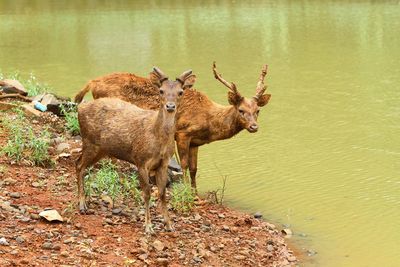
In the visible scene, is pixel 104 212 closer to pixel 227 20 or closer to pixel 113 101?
pixel 113 101

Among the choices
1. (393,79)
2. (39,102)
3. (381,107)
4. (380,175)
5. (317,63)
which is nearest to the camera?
(380,175)

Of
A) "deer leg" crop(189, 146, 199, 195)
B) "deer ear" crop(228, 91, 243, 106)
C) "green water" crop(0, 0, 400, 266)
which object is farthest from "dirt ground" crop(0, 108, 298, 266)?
"deer ear" crop(228, 91, 243, 106)

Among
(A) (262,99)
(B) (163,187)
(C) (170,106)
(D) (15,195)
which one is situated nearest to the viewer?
(C) (170,106)

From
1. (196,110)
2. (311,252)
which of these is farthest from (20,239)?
(196,110)

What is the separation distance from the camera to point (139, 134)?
24.2 ft

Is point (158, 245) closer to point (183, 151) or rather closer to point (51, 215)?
point (51, 215)

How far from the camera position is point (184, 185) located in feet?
27.8

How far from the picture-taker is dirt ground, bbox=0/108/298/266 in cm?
639

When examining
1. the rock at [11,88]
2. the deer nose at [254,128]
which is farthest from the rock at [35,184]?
the rock at [11,88]

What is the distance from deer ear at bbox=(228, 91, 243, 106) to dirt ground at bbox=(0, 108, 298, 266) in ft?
4.20

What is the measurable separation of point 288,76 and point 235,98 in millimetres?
7629

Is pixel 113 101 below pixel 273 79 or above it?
above

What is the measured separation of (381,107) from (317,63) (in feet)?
16.2

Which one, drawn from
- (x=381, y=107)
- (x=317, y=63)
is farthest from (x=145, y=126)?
(x=317, y=63)
